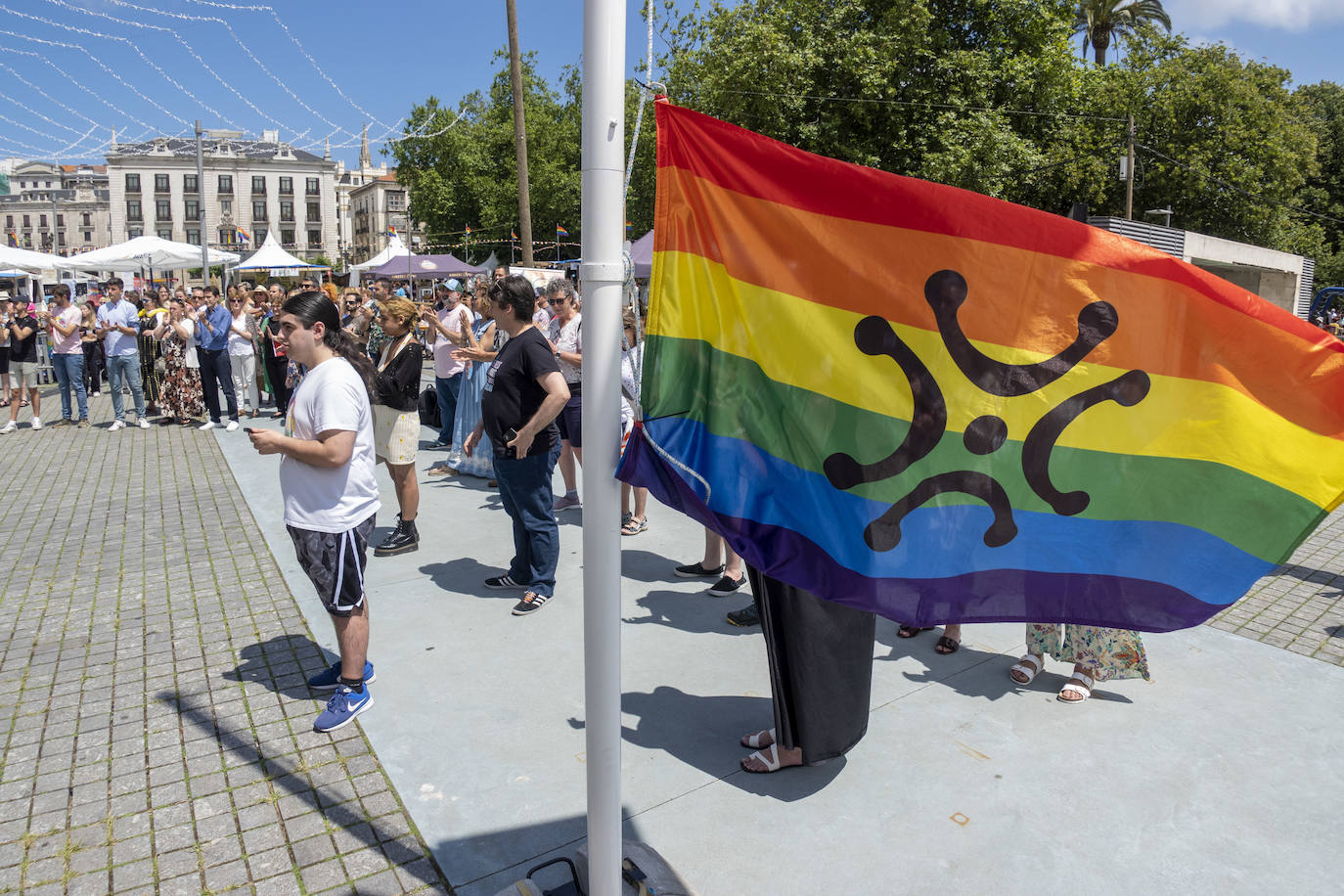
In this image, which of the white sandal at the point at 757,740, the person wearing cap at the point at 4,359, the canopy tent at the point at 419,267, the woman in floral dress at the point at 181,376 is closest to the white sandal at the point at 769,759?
the white sandal at the point at 757,740

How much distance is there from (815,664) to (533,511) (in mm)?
2354

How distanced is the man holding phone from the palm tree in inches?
1747

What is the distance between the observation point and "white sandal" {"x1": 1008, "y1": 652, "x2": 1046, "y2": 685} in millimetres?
4207

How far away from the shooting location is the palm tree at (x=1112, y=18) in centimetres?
4116

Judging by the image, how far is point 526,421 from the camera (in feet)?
16.4

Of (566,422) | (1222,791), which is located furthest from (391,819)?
(566,422)

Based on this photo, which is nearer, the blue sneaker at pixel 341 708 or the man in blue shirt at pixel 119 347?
the blue sneaker at pixel 341 708

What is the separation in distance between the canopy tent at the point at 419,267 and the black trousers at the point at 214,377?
Answer: 1428 cm

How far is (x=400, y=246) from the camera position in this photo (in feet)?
102

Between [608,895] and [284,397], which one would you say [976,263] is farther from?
[284,397]

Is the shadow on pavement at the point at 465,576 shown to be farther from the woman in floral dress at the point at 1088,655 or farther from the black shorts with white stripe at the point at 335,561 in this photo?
the woman in floral dress at the point at 1088,655

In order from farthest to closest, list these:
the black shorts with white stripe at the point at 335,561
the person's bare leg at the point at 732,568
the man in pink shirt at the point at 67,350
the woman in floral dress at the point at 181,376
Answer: the woman in floral dress at the point at 181,376, the man in pink shirt at the point at 67,350, the person's bare leg at the point at 732,568, the black shorts with white stripe at the point at 335,561

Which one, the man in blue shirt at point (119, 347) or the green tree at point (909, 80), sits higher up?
the green tree at point (909, 80)

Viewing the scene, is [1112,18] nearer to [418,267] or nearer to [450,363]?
[418,267]
